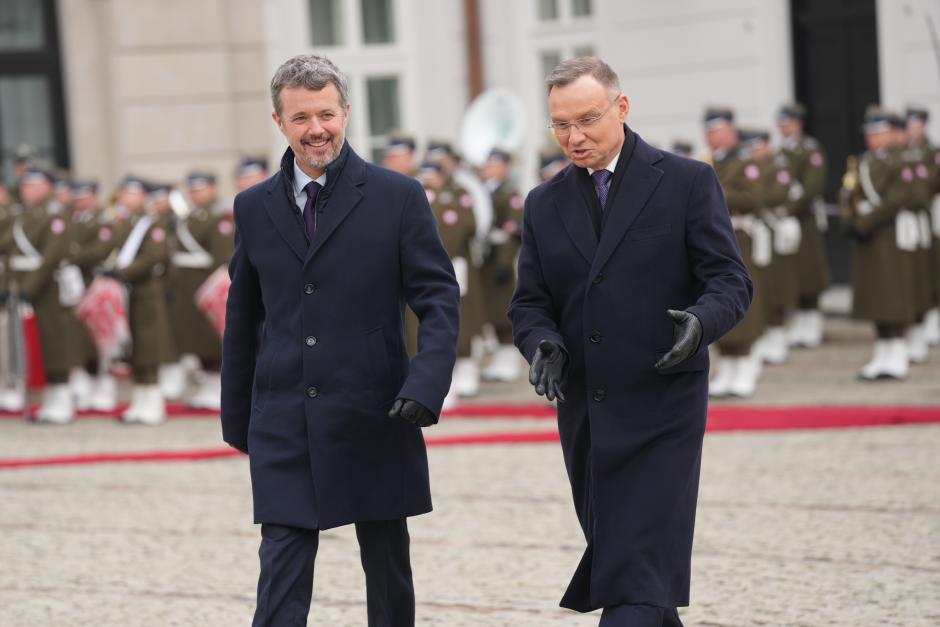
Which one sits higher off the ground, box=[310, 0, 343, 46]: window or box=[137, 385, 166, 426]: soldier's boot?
box=[310, 0, 343, 46]: window

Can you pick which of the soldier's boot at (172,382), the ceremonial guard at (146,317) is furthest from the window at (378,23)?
the ceremonial guard at (146,317)

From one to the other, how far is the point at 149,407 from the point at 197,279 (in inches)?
46.4

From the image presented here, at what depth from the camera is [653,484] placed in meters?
4.48

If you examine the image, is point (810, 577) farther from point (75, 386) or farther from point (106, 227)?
point (75, 386)

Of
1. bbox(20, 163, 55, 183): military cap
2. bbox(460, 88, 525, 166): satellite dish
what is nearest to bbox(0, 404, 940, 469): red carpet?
bbox(20, 163, 55, 183): military cap

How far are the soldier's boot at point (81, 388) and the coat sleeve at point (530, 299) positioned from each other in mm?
9207

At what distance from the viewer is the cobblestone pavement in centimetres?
610

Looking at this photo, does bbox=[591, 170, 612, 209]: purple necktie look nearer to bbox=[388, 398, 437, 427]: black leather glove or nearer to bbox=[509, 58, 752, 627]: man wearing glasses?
bbox=[509, 58, 752, 627]: man wearing glasses

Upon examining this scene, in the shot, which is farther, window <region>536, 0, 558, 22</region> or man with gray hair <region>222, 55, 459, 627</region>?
window <region>536, 0, 558, 22</region>

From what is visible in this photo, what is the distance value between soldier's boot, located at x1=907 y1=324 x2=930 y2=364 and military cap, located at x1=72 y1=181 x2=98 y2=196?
19.8ft

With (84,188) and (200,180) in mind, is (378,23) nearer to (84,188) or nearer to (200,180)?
(200,180)

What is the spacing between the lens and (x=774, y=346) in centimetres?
1393

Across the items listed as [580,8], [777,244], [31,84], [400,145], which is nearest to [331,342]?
[400,145]

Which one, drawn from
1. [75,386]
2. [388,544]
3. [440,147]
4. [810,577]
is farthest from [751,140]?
[388,544]
